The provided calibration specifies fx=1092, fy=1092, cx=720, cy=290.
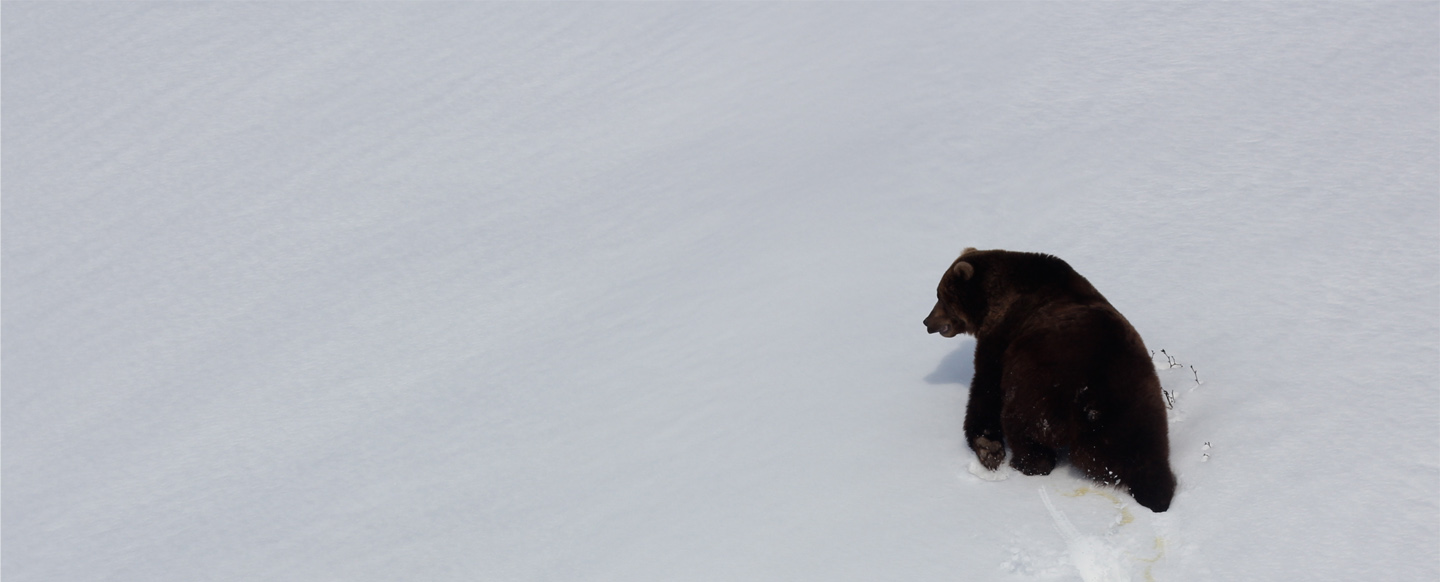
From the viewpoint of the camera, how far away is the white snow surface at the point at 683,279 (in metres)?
5.38

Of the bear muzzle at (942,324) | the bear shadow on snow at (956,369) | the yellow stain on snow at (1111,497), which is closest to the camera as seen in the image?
the yellow stain on snow at (1111,497)

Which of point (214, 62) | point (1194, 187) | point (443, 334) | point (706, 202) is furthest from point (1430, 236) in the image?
point (214, 62)

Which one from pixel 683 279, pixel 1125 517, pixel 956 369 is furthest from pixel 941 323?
pixel 683 279

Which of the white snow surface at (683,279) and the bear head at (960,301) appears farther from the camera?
the bear head at (960,301)

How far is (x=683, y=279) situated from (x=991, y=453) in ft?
10.4

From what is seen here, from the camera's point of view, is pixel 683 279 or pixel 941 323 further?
pixel 683 279

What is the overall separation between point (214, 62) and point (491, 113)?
3.46m

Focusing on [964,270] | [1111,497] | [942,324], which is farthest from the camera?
[942,324]

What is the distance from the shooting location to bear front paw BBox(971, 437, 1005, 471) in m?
5.43

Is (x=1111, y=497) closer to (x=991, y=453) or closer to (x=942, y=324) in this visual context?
(x=991, y=453)

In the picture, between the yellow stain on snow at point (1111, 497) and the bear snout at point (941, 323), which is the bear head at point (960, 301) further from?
the yellow stain on snow at point (1111, 497)

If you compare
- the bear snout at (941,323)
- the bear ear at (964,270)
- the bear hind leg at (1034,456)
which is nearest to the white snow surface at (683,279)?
the bear hind leg at (1034,456)

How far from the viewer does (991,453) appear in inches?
214

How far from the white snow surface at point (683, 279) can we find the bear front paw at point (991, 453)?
0.13m
